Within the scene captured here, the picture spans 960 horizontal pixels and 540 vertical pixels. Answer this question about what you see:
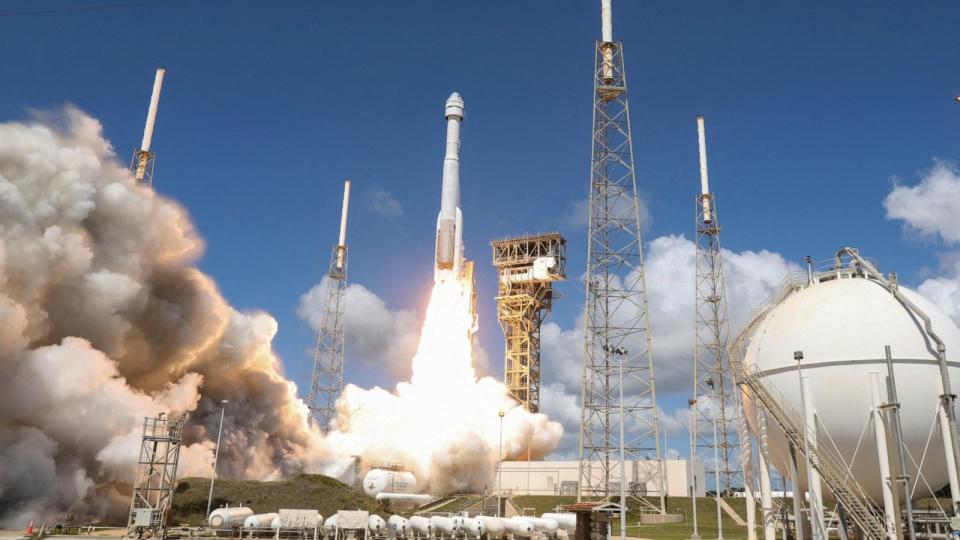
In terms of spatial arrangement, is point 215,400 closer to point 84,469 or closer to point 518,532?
point 84,469

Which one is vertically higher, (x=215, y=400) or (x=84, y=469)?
(x=215, y=400)

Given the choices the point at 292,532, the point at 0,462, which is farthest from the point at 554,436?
the point at 0,462

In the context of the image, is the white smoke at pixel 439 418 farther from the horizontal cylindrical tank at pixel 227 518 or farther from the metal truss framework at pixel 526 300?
the horizontal cylindrical tank at pixel 227 518

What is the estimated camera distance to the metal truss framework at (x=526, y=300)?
268ft

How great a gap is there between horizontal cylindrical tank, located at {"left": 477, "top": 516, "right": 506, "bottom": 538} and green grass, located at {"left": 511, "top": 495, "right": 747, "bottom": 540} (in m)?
8.40

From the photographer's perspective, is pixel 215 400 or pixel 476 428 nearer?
pixel 215 400

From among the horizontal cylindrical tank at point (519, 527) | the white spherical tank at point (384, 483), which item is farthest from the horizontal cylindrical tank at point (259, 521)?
the white spherical tank at point (384, 483)

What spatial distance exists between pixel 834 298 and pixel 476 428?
142ft

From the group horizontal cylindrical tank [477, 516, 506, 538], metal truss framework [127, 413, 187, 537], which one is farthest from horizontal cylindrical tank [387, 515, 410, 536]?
metal truss framework [127, 413, 187, 537]

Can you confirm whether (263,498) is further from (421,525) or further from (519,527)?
(519,527)

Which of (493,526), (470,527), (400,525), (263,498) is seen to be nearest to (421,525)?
(400,525)

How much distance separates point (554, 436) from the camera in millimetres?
76875

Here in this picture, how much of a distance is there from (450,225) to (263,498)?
2743 centimetres

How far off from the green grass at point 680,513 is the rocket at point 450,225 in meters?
→ 20.7
